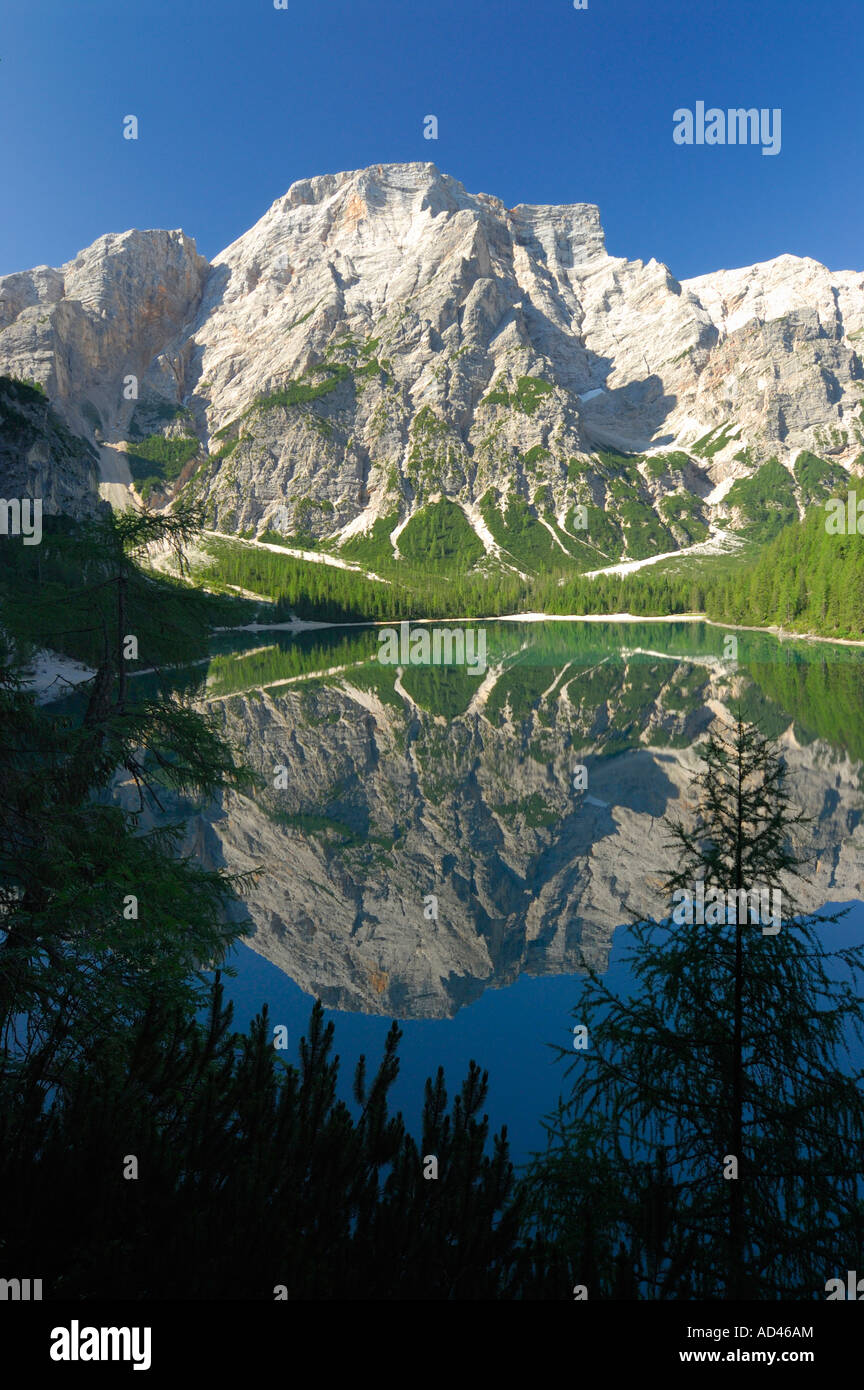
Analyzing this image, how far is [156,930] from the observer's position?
9.80 meters

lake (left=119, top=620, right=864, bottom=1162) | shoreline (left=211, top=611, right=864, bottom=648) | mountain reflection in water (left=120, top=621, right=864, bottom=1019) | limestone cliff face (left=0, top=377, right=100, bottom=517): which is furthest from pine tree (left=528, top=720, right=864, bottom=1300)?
shoreline (left=211, top=611, right=864, bottom=648)

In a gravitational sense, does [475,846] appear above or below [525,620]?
below

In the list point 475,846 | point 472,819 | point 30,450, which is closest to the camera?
point 475,846

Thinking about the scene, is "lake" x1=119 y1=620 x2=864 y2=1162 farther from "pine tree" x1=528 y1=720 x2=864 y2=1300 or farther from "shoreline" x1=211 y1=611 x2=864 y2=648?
"shoreline" x1=211 y1=611 x2=864 y2=648

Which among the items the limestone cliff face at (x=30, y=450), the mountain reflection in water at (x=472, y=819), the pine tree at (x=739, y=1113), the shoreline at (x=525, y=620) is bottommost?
the pine tree at (x=739, y=1113)

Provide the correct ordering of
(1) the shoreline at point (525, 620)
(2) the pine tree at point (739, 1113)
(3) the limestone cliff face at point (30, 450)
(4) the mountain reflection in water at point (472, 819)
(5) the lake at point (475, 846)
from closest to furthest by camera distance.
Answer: (2) the pine tree at point (739, 1113) < (5) the lake at point (475, 846) < (4) the mountain reflection in water at point (472, 819) < (3) the limestone cliff face at point (30, 450) < (1) the shoreline at point (525, 620)

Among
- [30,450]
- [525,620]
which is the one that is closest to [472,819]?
[30,450]

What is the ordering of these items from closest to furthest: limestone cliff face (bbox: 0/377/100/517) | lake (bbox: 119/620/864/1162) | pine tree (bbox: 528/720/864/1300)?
pine tree (bbox: 528/720/864/1300) → lake (bbox: 119/620/864/1162) → limestone cliff face (bbox: 0/377/100/517)

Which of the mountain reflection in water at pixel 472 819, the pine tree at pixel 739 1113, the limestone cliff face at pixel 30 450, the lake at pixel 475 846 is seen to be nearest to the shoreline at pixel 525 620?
the limestone cliff face at pixel 30 450

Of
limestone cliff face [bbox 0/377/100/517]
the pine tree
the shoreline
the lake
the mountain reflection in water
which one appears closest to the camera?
the pine tree

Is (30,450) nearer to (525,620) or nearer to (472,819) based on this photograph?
(525,620)

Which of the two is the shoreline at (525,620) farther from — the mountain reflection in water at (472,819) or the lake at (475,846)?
the lake at (475,846)

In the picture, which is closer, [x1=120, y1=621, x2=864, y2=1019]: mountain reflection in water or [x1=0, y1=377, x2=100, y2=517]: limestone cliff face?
[x1=120, y1=621, x2=864, y2=1019]: mountain reflection in water
